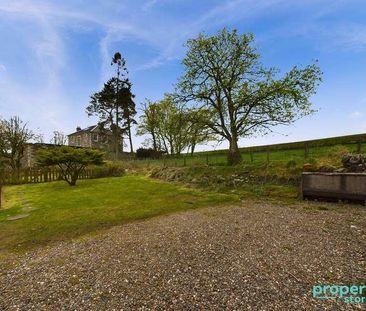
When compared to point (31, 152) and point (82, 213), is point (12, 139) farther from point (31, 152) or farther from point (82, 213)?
point (82, 213)

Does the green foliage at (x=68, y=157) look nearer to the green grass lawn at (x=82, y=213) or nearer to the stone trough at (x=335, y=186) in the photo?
the green grass lawn at (x=82, y=213)

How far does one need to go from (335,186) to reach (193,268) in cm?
757

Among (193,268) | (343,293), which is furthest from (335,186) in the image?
(193,268)

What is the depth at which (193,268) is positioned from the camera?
13.1ft

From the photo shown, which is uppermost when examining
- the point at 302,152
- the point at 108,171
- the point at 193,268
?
the point at 302,152

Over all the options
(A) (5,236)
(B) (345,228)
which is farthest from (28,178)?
(B) (345,228)

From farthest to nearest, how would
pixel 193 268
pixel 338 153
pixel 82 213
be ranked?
1. pixel 338 153
2. pixel 82 213
3. pixel 193 268

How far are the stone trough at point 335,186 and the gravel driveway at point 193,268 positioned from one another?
91.5 inches

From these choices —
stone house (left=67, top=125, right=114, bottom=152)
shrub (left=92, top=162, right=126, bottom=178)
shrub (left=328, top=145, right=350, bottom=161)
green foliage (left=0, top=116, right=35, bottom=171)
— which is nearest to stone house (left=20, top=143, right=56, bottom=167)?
green foliage (left=0, top=116, right=35, bottom=171)

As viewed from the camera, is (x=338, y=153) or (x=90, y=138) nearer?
(x=338, y=153)

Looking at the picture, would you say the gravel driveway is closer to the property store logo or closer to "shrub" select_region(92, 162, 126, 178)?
the property store logo

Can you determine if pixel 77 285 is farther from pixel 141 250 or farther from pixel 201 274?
pixel 201 274

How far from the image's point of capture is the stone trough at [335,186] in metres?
8.31

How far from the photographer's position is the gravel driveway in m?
3.14
